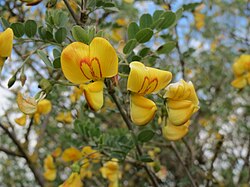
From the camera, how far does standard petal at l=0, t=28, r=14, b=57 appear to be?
65 centimetres

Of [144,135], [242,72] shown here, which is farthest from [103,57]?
[242,72]

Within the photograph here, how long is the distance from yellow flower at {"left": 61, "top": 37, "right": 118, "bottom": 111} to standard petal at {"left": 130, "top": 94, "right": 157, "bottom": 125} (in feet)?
0.19

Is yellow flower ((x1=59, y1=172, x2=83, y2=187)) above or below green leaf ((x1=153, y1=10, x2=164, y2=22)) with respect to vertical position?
below

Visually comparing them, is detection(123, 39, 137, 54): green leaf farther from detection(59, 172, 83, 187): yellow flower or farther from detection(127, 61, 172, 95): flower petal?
detection(59, 172, 83, 187): yellow flower

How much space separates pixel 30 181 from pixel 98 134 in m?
1.79

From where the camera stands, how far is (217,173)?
2.39 metres

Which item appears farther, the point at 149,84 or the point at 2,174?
the point at 2,174

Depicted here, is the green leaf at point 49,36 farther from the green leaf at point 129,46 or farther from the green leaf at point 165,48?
the green leaf at point 165,48

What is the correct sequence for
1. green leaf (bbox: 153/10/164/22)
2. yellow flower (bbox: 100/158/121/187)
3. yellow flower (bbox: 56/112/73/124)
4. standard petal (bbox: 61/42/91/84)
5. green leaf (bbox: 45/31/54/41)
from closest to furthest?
standard petal (bbox: 61/42/91/84)
green leaf (bbox: 45/31/54/41)
green leaf (bbox: 153/10/164/22)
yellow flower (bbox: 100/158/121/187)
yellow flower (bbox: 56/112/73/124)

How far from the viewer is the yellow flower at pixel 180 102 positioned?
0.69 metres

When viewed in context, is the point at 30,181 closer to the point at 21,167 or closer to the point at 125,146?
the point at 21,167

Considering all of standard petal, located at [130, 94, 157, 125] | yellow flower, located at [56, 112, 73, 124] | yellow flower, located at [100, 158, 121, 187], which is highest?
standard petal, located at [130, 94, 157, 125]

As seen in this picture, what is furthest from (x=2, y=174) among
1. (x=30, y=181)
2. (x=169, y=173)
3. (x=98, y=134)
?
(x=98, y=134)

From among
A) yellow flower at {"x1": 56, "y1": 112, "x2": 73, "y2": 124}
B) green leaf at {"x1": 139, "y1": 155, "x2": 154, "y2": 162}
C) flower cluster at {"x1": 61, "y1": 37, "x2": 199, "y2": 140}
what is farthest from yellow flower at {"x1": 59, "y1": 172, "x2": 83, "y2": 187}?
yellow flower at {"x1": 56, "y1": 112, "x2": 73, "y2": 124}
